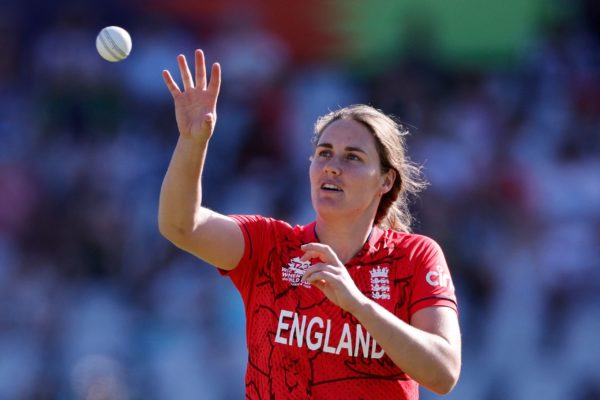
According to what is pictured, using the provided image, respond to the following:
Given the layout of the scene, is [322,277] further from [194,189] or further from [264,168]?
[264,168]

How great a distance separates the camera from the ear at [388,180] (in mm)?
4156

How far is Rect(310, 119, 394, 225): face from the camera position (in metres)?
3.91

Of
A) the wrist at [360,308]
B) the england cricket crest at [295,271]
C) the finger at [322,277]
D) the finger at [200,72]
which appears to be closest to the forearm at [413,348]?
the wrist at [360,308]

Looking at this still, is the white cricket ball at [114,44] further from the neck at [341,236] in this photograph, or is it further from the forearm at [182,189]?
the neck at [341,236]

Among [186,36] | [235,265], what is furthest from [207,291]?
[235,265]

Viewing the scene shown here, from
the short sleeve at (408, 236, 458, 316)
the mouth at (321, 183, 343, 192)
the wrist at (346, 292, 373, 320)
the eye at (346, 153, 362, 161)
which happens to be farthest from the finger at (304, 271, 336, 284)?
the eye at (346, 153, 362, 161)

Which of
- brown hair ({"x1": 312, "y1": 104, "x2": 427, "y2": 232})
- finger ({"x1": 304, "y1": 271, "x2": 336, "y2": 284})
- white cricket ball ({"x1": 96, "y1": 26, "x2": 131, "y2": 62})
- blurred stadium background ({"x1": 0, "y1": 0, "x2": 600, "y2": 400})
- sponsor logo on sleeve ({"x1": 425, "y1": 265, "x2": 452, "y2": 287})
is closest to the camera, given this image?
finger ({"x1": 304, "y1": 271, "x2": 336, "y2": 284})

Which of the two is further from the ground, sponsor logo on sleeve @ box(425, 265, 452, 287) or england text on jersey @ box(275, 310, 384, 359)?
sponsor logo on sleeve @ box(425, 265, 452, 287)

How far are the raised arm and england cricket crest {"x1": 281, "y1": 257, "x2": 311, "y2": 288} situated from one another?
0.18m

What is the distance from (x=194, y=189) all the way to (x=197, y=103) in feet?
1.08

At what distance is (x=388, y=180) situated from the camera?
4188 mm

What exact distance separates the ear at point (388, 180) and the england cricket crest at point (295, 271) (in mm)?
530

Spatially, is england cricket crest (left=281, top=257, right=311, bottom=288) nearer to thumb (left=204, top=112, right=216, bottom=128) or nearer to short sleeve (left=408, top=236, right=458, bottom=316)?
short sleeve (left=408, top=236, right=458, bottom=316)

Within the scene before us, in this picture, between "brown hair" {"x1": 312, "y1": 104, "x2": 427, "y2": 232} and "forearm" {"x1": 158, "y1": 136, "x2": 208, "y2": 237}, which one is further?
"brown hair" {"x1": 312, "y1": 104, "x2": 427, "y2": 232}
